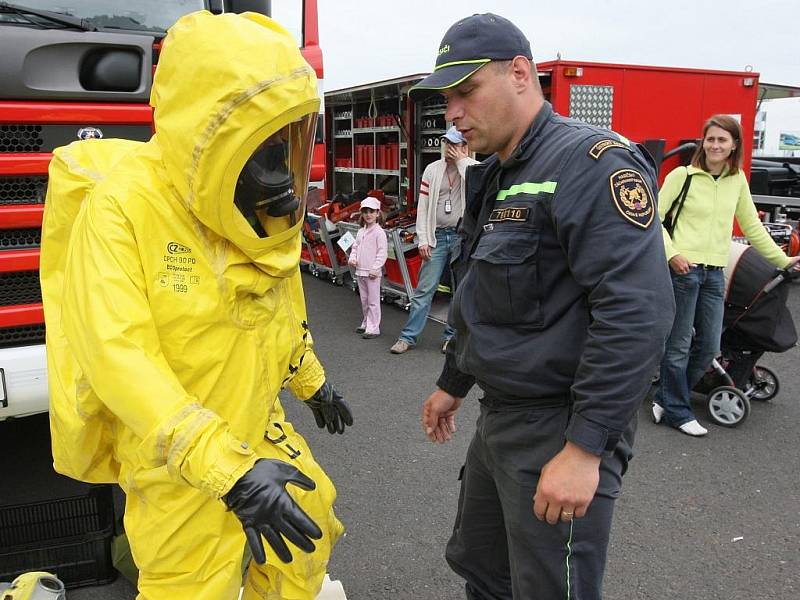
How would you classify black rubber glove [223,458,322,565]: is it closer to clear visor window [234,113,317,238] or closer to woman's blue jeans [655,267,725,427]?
clear visor window [234,113,317,238]

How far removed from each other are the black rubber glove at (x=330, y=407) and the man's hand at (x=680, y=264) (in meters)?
2.71

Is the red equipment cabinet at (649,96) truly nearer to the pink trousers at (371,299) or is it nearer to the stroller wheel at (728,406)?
the pink trousers at (371,299)

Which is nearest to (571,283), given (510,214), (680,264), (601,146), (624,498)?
(510,214)

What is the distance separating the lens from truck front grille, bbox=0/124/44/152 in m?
3.16

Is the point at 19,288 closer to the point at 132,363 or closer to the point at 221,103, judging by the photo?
the point at 132,363

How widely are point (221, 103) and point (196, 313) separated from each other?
1.75 feet

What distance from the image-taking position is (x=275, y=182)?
1.96 m

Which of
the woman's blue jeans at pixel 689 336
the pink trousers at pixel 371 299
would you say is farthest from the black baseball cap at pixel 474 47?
the pink trousers at pixel 371 299

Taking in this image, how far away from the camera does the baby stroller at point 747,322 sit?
16.2 feet

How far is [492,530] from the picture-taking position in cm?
233

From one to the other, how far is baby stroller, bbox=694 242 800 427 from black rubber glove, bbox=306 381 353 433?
3256mm

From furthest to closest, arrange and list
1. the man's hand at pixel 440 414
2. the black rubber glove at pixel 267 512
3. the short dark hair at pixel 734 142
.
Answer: the short dark hair at pixel 734 142 < the man's hand at pixel 440 414 < the black rubber glove at pixel 267 512

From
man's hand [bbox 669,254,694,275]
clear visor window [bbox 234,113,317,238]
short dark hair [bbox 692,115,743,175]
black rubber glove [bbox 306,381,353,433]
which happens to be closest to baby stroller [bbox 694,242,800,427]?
man's hand [bbox 669,254,694,275]

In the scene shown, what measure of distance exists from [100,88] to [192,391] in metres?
1.98
